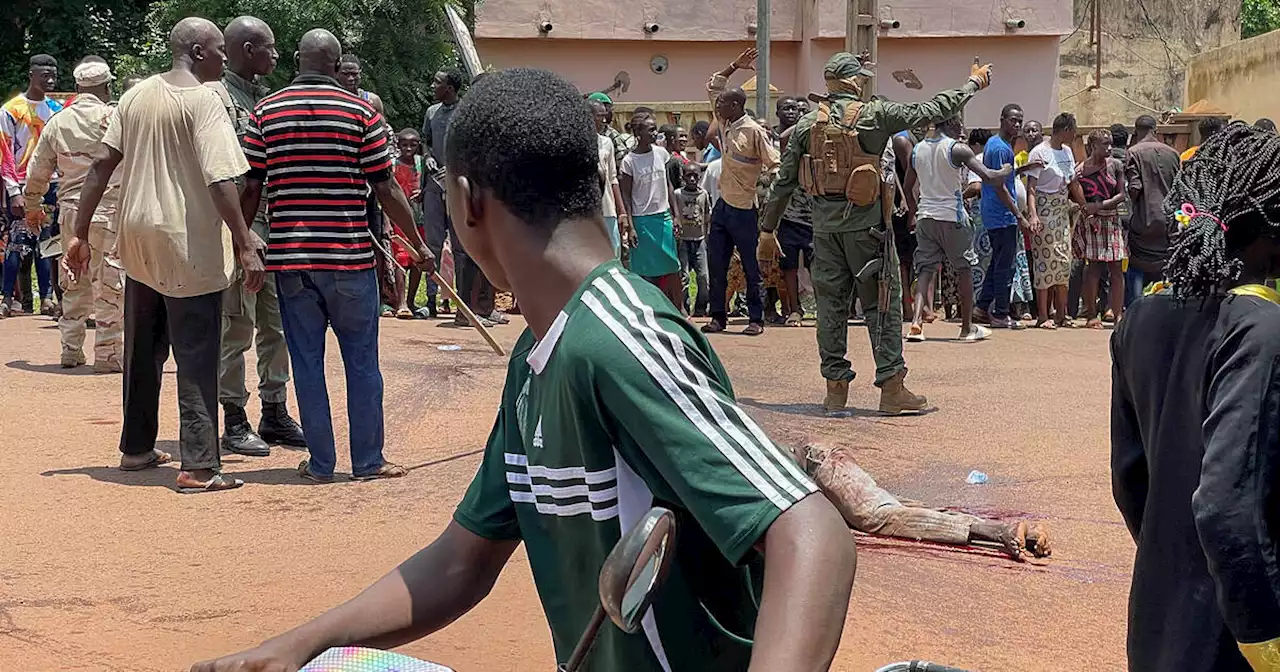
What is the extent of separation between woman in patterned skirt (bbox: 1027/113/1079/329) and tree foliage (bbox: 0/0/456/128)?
12.8 metres

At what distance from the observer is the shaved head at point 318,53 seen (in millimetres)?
6785

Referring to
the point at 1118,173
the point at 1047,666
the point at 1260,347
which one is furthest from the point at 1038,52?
the point at 1260,347

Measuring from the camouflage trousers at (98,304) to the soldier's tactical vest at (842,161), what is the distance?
181 inches

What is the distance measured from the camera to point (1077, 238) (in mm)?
13867

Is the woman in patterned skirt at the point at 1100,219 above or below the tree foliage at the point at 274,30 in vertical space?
below

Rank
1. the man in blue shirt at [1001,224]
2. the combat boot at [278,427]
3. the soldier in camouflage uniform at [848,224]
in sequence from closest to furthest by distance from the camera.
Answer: the combat boot at [278,427], the soldier in camouflage uniform at [848,224], the man in blue shirt at [1001,224]

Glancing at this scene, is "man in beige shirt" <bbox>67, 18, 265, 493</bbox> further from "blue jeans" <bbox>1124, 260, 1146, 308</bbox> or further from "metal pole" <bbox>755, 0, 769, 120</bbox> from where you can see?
"metal pole" <bbox>755, 0, 769, 120</bbox>

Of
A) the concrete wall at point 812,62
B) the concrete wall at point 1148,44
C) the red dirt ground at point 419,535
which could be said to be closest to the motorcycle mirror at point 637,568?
the red dirt ground at point 419,535

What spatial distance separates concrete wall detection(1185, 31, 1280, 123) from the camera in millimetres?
22047

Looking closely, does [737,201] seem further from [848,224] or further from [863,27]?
[863,27]

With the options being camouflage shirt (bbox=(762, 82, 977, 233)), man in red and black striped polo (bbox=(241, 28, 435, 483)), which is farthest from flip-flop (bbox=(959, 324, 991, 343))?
man in red and black striped polo (bbox=(241, 28, 435, 483))

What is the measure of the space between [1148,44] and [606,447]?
33.1m

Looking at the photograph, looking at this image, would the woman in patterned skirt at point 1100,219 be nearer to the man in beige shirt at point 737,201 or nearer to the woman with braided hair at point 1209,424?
the man in beige shirt at point 737,201

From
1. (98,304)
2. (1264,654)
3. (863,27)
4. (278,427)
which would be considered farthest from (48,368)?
(863,27)
